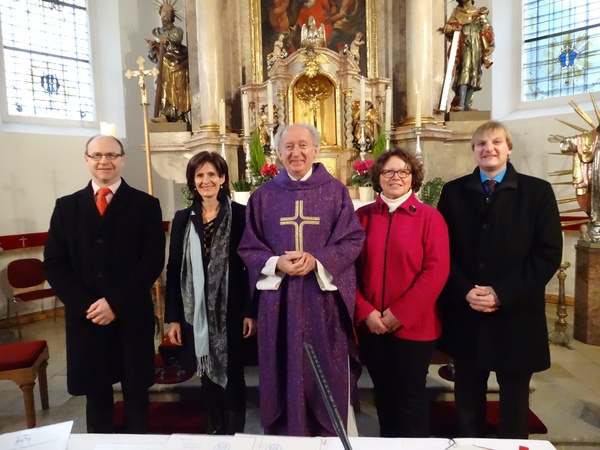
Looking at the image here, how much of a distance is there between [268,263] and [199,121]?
4417 mm

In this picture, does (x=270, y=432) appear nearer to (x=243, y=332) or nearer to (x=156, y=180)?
(x=243, y=332)

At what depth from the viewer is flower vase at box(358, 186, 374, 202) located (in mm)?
4301

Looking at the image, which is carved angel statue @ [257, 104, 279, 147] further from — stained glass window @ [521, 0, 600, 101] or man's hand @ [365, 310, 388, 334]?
stained glass window @ [521, 0, 600, 101]

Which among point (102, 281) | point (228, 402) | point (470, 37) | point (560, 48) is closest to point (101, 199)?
point (102, 281)

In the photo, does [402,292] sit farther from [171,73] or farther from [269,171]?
[171,73]

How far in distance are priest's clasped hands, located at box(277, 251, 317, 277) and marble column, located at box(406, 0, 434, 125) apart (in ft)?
13.1

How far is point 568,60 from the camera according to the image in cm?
667

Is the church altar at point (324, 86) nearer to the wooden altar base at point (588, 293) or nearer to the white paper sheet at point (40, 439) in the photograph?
the wooden altar base at point (588, 293)

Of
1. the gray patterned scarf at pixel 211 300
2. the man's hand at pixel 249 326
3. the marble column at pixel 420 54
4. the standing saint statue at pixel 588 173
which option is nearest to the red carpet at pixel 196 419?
the gray patterned scarf at pixel 211 300

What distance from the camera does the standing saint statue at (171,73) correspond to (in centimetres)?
612

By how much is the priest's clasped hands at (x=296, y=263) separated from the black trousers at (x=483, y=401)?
34.0 inches

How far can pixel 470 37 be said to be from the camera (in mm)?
5598

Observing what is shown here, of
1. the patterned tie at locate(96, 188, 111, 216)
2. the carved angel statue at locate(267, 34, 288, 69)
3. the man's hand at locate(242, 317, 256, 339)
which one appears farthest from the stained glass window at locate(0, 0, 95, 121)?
the man's hand at locate(242, 317, 256, 339)

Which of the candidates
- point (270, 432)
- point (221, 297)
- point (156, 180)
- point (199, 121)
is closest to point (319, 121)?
point (199, 121)
